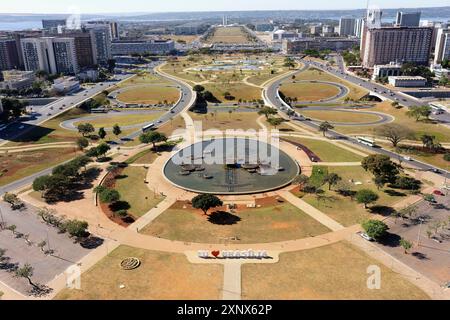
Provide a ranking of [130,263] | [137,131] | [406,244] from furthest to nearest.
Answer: [137,131] < [406,244] < [130,263]

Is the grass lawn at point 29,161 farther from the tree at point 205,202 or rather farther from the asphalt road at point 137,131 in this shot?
the tree at point 205,202

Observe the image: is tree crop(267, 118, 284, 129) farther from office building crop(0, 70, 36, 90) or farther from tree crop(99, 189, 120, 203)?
office building crop(0, 70, 36, 90)

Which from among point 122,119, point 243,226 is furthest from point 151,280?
point 122,119

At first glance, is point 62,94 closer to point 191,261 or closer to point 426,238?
point 191,261

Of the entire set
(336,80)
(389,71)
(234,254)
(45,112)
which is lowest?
(234,254)

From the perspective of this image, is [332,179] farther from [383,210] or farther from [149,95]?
[149,95]

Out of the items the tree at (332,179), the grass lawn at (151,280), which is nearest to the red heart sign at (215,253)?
the grass lawn at (151,280)
